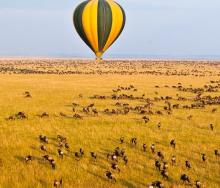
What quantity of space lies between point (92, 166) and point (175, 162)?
10.3ft

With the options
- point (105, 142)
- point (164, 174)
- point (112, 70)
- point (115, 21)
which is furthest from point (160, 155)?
point (112, 70)

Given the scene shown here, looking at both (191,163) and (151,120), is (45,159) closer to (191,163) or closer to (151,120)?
(191,163)

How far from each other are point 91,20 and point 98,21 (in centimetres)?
61

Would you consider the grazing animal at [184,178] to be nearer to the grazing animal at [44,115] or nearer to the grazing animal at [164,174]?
the grazing animal at [164,174]

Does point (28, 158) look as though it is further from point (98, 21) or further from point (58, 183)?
point (98, 21)

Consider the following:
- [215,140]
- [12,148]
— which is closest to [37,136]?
[12,148]

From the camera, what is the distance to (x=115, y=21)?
3716cm

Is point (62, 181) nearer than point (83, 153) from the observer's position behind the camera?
Yes

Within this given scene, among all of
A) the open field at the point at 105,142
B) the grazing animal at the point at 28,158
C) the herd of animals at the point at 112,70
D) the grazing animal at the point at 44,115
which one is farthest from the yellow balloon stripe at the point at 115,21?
the herd of animals at the point at 112,70

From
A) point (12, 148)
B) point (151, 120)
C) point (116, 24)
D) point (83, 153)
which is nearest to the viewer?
point (83, 153)

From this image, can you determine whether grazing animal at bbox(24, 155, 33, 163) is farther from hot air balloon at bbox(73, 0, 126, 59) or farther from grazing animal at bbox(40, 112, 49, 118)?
hot air balloon at bbox(73, 0, 126, 59)

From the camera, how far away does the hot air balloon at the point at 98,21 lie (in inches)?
1451

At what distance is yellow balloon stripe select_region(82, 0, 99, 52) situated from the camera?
36.9m

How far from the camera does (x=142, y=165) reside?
1569 centimetres
